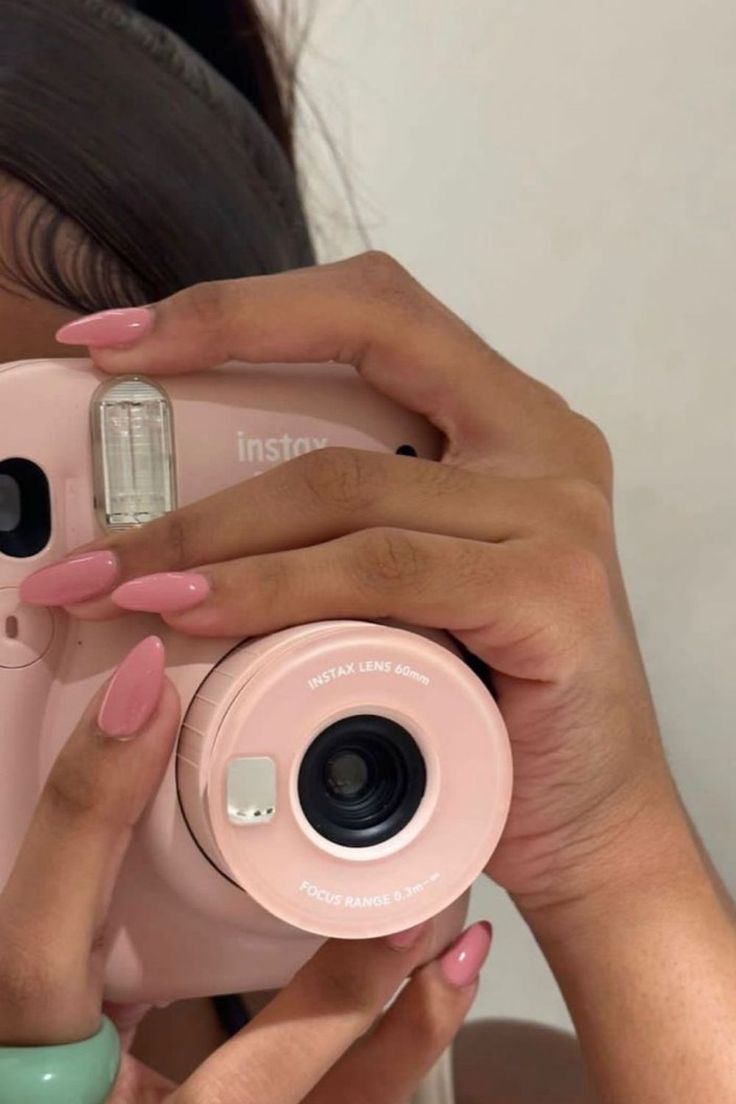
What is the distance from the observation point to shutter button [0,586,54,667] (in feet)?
1.37

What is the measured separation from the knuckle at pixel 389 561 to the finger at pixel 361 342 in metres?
0.08

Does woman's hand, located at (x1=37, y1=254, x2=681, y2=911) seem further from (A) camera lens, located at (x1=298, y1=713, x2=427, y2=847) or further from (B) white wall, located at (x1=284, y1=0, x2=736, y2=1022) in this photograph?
(B) white wall, located at (x1=284, y1=0, x2=736, y2=1022)

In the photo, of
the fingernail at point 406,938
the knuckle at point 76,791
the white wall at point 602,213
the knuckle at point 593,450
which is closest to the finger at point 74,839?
the knuckle at point 76,791

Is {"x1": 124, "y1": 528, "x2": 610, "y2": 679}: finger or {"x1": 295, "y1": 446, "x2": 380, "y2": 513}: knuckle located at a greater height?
{"x1": 295, "y1": 446, "x2": 380, "y2": 513}: knuckle

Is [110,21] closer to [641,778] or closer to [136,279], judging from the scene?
[136,279]

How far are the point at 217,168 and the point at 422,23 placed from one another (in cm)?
29

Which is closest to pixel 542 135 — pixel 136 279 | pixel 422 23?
pixel 422 23

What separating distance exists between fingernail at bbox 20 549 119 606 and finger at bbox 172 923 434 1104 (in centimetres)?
16

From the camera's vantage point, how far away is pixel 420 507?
1.41 ft

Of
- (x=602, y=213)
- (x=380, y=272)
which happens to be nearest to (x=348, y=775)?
(x=380, y=272)

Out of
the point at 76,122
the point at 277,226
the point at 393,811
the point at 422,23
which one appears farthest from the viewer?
the point at 422,23

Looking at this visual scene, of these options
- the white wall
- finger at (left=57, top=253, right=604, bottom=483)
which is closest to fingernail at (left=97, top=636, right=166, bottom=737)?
finger at (left=57, top=253, right=604, bottom=483)

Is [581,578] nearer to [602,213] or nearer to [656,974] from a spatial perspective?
[656,974]

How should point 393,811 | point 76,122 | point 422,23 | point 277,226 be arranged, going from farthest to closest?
point 422,23, point 277,226, point 76,122, point 393,811
